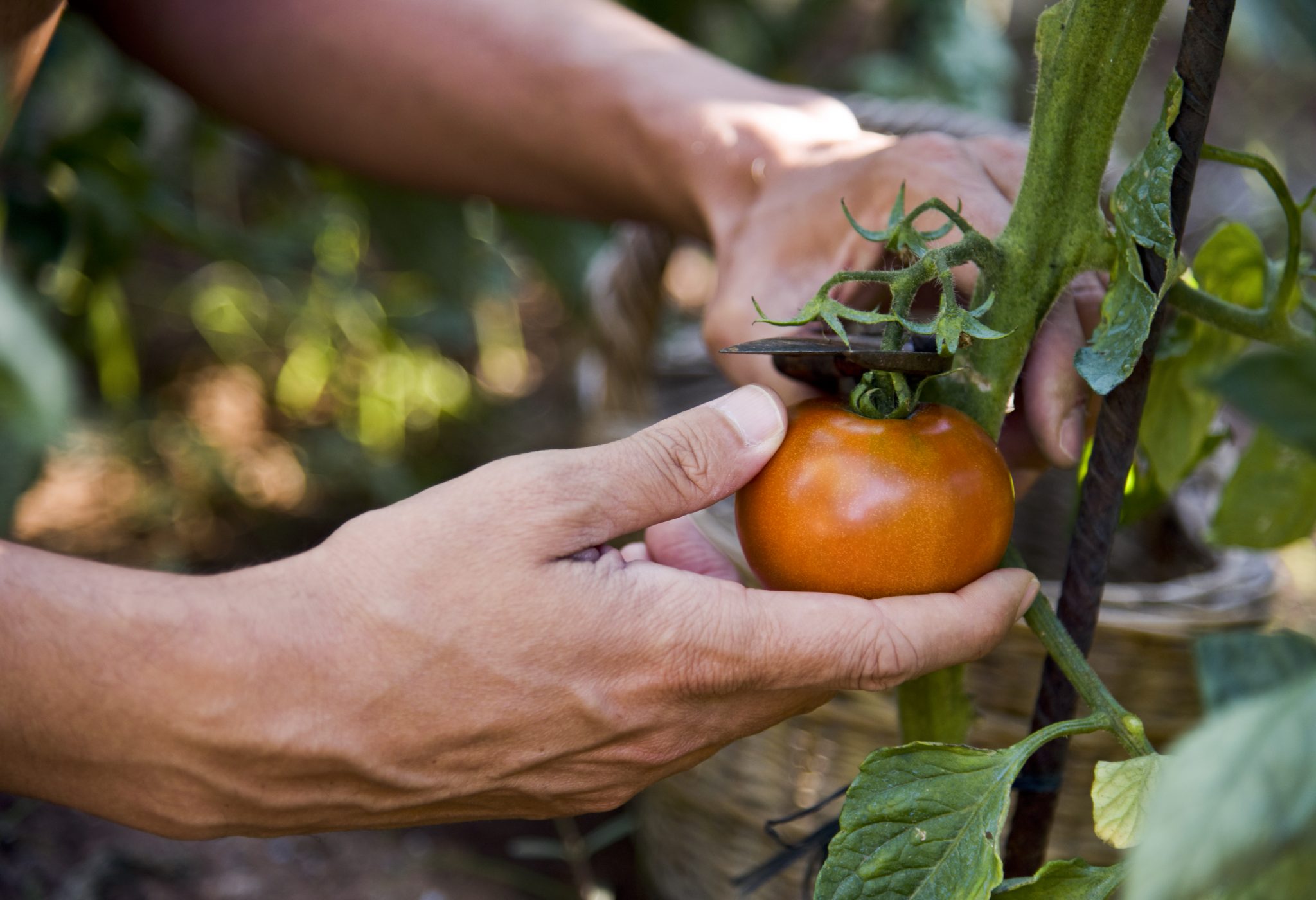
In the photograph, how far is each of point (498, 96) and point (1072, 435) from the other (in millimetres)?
750

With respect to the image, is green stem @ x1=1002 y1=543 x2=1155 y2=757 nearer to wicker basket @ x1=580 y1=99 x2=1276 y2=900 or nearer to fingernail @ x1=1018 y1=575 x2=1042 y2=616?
fingernail @ x1=1018 y1=575 x2=1042 y2=616

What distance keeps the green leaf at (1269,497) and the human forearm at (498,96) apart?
44 centimetres

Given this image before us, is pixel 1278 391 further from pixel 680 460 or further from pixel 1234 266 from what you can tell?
pixel 1234 266

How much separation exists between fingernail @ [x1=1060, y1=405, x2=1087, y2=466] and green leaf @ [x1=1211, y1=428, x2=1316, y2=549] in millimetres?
157

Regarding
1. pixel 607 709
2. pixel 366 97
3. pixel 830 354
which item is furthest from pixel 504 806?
pixel 366 97

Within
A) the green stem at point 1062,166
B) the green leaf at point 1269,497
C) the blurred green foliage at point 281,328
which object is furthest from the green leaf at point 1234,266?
the blurred green foliage at point 281,328

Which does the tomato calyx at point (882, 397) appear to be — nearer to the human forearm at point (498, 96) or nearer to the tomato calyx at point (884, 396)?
the tomato calyx at point (884, 396)

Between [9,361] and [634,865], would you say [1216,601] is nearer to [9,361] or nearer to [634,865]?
[634,865]

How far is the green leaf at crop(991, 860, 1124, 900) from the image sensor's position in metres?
0.52

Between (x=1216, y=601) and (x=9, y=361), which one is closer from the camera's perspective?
(x=9, y=361)

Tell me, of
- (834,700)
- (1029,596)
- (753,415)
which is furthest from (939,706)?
(834,700)

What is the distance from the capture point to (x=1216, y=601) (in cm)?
105

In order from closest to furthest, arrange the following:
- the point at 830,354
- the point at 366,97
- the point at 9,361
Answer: the point at 9,361 < the point at 830,354 < the point at 366,97

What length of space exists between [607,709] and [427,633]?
0.39ft
